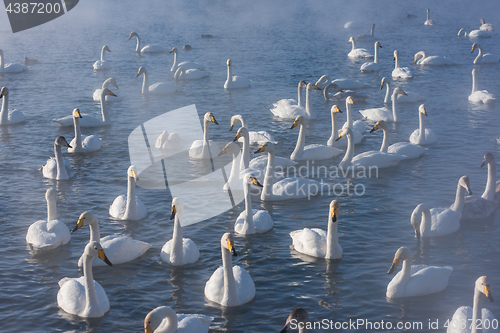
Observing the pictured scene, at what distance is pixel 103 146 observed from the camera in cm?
1967

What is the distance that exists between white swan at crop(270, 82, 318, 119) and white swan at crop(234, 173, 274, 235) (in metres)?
9.52

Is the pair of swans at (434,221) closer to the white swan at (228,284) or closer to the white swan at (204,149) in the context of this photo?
the white swan at (228,284)

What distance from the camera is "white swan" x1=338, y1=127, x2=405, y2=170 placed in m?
16.8

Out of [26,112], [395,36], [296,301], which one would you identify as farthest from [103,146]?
[395,36]

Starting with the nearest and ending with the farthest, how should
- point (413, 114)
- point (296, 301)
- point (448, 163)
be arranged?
point (296, 301) < point (448, 163) < point (413, 114)

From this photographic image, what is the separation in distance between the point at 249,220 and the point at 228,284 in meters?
3.02

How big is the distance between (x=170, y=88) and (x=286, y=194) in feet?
45.0

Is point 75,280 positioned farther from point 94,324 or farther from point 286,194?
point 286,194

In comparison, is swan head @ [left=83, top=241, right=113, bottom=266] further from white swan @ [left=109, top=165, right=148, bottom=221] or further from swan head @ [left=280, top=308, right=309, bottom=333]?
swan head @ [left=280, top=308, right=309, bottom=333]

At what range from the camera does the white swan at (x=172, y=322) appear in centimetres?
854

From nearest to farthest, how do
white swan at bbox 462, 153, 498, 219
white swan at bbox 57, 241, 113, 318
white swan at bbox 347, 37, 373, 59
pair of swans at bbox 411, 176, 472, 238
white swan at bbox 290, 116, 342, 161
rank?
white swan at bbox 57, 241, 113, 318
pair of swans at bbox 411, 176, 472, 238
white swan at bbox 462, 153, 498, 219
white swan at bbox 290, 116, 342, 161
white swan at bbox 347, 37, 373, 59

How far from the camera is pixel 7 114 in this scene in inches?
877

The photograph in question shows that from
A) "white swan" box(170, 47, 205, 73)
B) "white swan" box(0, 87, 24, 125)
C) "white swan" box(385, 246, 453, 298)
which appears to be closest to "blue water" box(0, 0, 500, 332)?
"white swan" box(385, 246, 453, 298)

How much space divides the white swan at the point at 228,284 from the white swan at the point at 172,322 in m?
0.76
